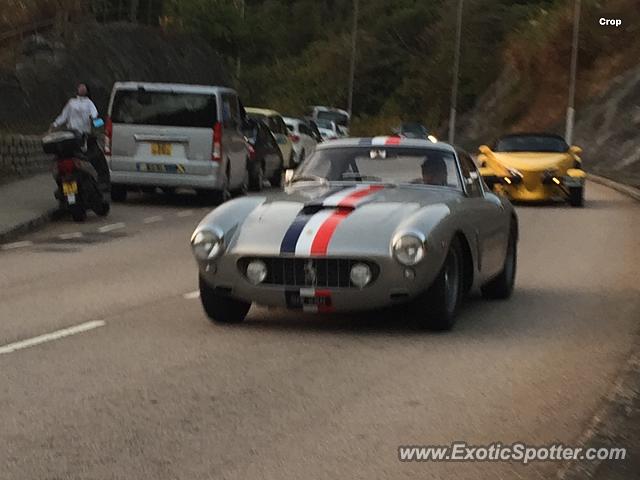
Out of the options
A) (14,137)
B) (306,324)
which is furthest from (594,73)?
(306,324)

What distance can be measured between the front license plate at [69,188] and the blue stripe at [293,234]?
1051cm

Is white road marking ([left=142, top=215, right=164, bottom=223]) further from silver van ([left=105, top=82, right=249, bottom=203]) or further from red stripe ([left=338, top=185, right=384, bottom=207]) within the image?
red stripe ([left=338, top=185, right=384, bottom=207])

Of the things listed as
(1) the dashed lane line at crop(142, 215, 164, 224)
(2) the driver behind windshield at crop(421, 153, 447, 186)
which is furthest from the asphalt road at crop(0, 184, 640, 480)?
(1) the dashed lane line at crop(142, 215, 164, 224)

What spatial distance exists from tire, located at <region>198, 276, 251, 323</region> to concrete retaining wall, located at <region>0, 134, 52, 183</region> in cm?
1581

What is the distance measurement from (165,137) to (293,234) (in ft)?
44.7

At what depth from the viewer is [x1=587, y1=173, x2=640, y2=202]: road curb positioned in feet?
108

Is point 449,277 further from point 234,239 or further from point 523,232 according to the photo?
point 523,232

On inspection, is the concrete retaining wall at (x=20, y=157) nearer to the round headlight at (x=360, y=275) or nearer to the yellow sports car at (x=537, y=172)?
the yellow sports car at (x=537, y=172)

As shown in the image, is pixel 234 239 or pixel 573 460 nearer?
pixel 573 460

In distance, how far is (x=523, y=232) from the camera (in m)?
20.5

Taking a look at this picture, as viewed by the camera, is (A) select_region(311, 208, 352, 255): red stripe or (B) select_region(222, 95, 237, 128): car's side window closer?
(A) select_region(311, 208, 352, 255): red stripe

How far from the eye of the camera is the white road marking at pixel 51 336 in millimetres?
9992

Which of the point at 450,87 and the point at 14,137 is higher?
the point at 14,137

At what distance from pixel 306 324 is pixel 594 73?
2269 inches
